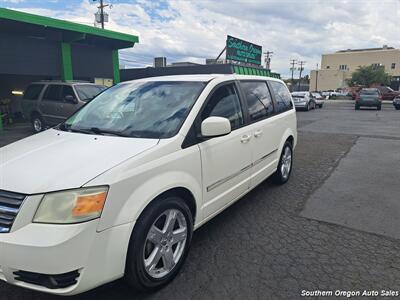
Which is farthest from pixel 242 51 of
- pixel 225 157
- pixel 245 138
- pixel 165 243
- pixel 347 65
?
pixel 347 65

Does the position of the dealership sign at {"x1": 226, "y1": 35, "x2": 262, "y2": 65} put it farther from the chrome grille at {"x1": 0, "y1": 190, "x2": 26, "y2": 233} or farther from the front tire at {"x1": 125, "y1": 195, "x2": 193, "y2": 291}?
the chrome grille at {"x1": 0, "y1": 190, "x2": 26, "y2": 233}

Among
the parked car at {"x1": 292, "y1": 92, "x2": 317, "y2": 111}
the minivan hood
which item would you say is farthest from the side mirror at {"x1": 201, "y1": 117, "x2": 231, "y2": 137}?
the parked car at {"x1": 292, "y1": 92, "x2": 317, "y2": 111}

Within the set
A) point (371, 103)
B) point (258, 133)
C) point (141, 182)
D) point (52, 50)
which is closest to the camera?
point (141, 182)

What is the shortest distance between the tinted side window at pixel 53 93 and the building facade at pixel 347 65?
8390 cm

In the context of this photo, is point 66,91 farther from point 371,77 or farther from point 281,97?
point 371,77

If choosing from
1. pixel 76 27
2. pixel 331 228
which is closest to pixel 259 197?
pixel 331 228

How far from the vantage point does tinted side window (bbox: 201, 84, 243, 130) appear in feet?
10.6

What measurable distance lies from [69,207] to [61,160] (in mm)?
490

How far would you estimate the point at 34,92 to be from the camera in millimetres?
11797

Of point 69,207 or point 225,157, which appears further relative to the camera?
point 225,157

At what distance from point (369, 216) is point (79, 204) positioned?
3693mm

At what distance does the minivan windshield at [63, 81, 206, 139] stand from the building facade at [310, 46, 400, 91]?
89.1m

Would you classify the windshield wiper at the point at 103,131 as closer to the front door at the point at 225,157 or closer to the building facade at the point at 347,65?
the front door at the point at 225,157

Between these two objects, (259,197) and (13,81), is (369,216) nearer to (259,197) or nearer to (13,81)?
(259,197)
